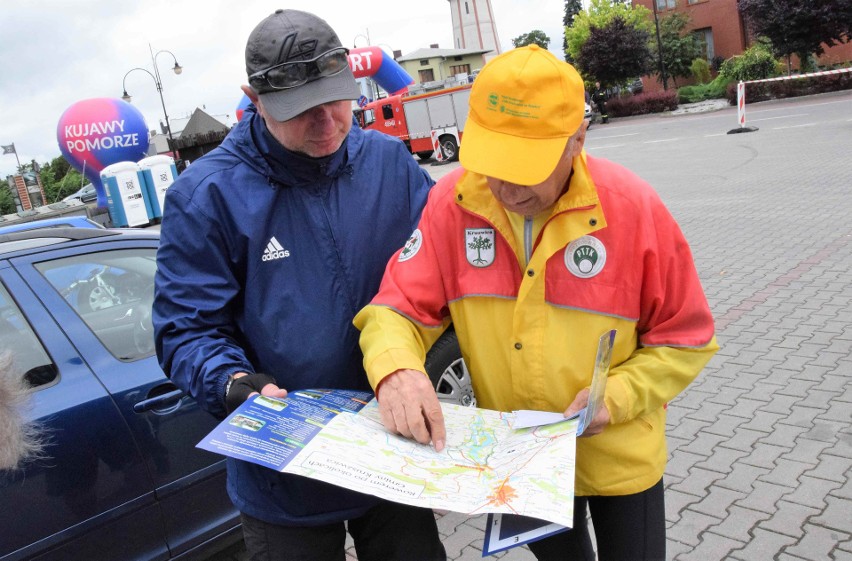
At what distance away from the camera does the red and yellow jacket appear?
158cm

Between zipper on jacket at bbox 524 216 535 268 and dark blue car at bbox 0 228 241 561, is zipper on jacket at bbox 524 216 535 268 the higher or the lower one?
the higher one

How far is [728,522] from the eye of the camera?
3.16m

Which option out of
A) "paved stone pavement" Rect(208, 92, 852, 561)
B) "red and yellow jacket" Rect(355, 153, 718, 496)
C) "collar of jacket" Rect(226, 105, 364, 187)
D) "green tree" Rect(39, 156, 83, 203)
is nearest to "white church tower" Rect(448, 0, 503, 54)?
"green tree" Rect(39, 156, 83, 203)

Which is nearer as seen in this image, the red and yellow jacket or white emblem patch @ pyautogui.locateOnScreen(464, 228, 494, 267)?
the red and yellow jacket

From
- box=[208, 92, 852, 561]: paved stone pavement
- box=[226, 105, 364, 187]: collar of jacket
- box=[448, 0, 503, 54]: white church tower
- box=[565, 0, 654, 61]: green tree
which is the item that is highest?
box=[448, 0, 503, 54]: white church tower

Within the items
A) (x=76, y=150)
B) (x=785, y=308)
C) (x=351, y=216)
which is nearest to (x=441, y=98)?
(x=76, y=150)

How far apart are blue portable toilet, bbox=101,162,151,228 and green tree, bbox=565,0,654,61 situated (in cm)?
2685

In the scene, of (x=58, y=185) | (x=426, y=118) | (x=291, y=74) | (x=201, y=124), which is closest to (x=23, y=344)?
(x=291, y=74)

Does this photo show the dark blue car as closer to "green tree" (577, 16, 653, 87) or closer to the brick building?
"green tree" (577, 16, 653, 87)

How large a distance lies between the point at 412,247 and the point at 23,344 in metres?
1.82

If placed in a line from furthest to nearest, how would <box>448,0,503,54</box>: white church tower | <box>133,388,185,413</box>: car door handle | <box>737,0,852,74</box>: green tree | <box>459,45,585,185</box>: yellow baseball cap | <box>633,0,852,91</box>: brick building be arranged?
<box>448,0,503,54</box>: white church tower
<box>633,0,852,91</box>: brick building
<box>737,0,852,74</box>: green tree
<box>133,388,185,413</box>: car door handle
<box>459,45,585,185</box>: yellow baseball cap

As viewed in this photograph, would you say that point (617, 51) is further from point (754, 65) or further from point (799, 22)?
point (799, 22)

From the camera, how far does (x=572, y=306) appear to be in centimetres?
161

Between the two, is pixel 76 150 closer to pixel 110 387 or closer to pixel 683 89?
pixel 110 387
